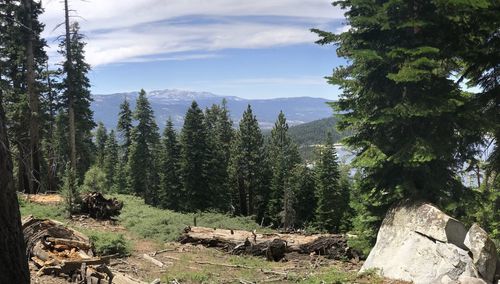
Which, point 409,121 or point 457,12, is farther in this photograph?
point 409,121

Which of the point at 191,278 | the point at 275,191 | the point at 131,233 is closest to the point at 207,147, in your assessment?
the point at 275,191

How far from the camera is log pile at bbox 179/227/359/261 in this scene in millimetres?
16141

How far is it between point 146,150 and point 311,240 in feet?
124

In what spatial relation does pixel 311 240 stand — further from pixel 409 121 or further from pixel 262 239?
pixel 409 121

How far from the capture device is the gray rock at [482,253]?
371 inches

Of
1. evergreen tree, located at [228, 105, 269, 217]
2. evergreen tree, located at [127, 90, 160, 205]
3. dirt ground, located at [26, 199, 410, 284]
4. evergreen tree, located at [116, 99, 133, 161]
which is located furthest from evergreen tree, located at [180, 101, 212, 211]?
dirt ground, located at [26, 199, 410, 284]

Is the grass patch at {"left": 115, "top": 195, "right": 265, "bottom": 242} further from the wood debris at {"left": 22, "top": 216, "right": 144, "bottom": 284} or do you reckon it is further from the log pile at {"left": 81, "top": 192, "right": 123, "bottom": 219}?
the wood debris at {"left": 22, "top": 216, "right": 144, "bottom": 284}

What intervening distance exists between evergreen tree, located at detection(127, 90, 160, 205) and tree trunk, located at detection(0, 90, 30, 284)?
47.0 m

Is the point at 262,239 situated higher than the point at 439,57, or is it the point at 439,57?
the point at 439,57

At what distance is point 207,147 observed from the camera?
45.0m

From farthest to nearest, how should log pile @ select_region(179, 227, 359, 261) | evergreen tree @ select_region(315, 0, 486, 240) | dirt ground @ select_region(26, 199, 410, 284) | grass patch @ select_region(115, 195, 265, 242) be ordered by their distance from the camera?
1. grass patch @ select_region(115, 195, 265, 242)
2. log pile @ select_region(179, 227, 359, 261)
3. dirt ground @ select_region(26, 199, 410, 284)
4. evergreen tree @ select_region(315, 0, 486, 240)

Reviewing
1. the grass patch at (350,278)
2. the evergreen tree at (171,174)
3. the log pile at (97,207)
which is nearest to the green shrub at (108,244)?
the log pile at (97,207)

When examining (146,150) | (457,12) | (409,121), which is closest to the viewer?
(457,12)

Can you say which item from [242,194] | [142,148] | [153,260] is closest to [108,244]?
[153,260]
